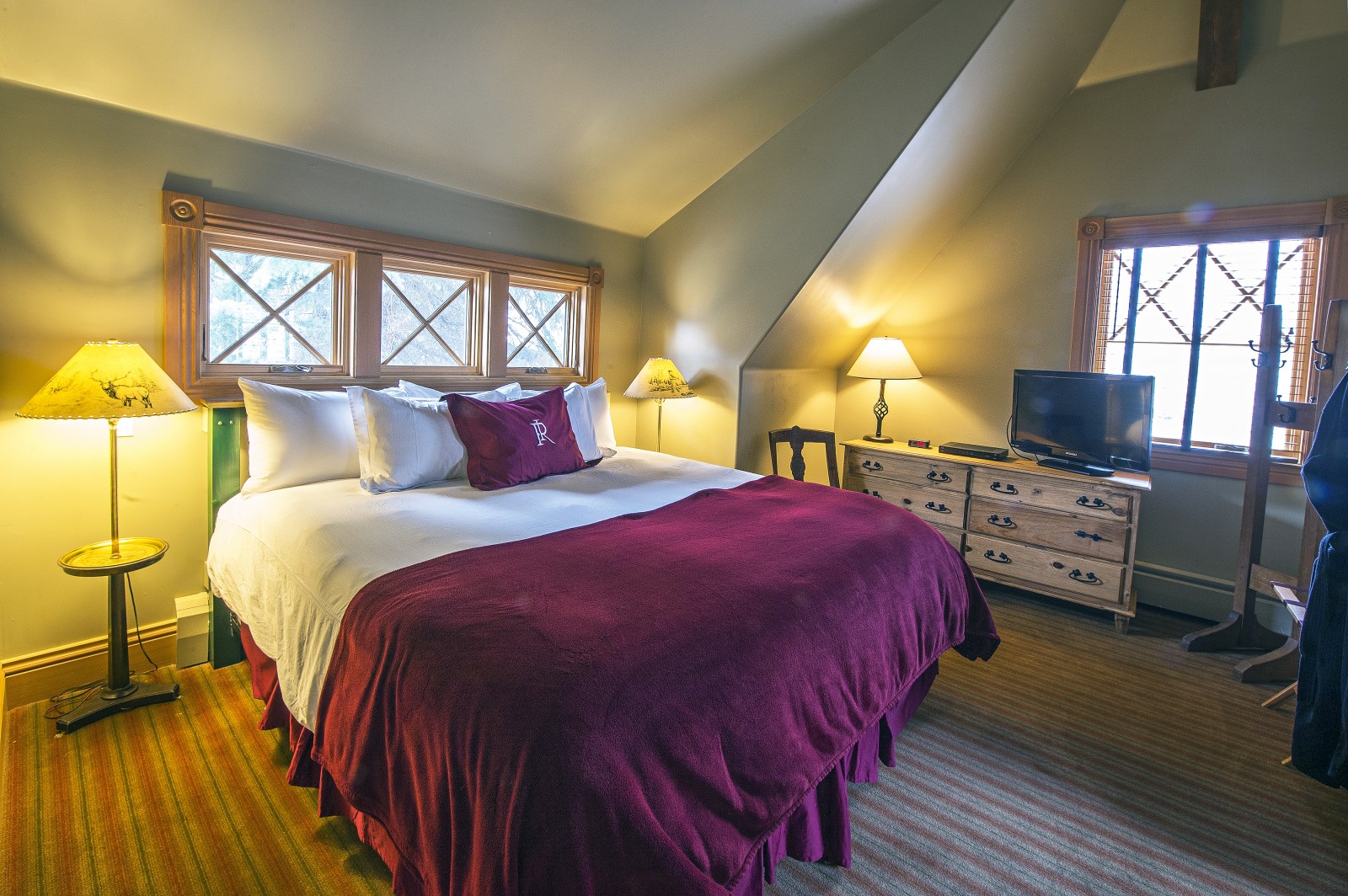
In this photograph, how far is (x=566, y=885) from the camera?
989 millimetres

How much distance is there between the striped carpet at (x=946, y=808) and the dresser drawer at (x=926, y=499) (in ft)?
3.72

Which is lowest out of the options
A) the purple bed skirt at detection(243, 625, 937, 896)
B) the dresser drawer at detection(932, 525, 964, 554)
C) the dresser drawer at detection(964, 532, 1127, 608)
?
the purple bed skirt at detection(243, 625, 937, 896)

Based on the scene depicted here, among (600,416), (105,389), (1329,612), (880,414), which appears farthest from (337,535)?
(880,414)

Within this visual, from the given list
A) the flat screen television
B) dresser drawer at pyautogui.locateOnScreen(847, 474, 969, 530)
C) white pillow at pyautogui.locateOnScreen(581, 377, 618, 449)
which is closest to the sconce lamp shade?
white pillow at pyautogui.locateOnScreen(581, 377, 618, 449)

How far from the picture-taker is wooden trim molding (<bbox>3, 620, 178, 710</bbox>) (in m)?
2.24

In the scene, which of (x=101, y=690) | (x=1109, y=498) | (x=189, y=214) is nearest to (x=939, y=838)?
(x=1109, y=498)

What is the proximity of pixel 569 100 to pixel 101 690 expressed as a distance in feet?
8.99

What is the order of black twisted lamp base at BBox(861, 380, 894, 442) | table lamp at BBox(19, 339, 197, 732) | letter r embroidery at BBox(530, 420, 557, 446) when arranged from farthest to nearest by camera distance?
black twisted lamp base at BBox(861, 380, 894, 442) < letter r embroidery at BBox(530, 420, 557, 446) < table lamp at BBox(19, 339, 197, 732)

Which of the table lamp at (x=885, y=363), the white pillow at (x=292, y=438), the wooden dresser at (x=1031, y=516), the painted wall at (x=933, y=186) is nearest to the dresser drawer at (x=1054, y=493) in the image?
the wooden dresser at (x=1031, y=516)

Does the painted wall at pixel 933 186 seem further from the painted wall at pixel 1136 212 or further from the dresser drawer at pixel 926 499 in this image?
the dresser drawer at pixel 926 499

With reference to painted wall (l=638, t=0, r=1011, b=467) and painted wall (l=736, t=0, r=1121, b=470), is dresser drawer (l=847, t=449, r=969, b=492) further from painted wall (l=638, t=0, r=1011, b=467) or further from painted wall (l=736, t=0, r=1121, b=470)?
painted wall (l=638, t=0, r=1011, b=467)

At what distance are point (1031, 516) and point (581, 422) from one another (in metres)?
2.21

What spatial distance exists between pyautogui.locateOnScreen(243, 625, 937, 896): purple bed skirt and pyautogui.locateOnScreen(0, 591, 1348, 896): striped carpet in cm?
8

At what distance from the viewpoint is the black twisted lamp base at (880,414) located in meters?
4.11
